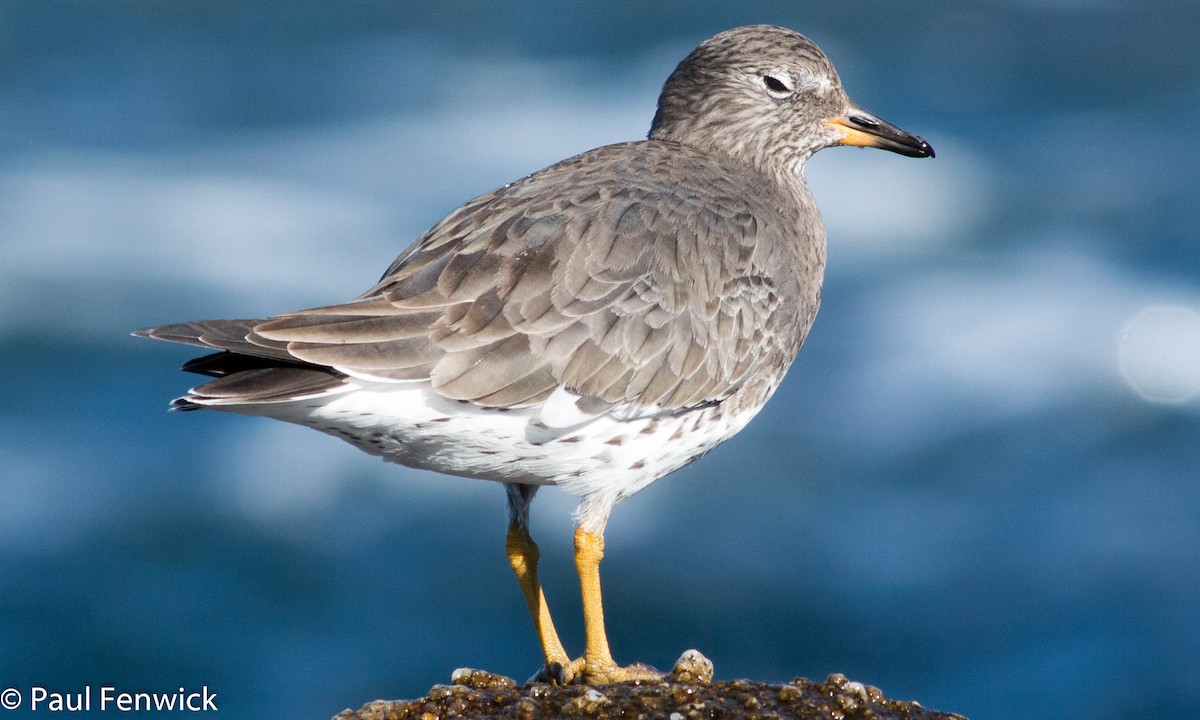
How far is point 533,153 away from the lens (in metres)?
20.0

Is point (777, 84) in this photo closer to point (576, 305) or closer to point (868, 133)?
point (868, 133)

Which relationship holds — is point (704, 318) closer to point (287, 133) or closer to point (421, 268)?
point (421, 268)

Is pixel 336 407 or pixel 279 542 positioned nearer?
pixel 336 407

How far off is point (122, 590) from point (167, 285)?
4566 millimetres

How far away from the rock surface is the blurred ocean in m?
8.10

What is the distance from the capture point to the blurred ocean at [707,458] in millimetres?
15047

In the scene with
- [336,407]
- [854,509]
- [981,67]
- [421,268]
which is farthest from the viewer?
[981,67]

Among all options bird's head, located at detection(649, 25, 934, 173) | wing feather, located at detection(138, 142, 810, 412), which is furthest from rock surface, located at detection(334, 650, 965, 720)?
bird's head, located at detection(649, 25, 934, 173)

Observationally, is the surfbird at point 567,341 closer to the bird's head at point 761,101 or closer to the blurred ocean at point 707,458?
the bird's head at point 761,101

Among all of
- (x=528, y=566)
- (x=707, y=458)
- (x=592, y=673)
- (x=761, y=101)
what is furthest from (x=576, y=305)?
(x=707, y=458)

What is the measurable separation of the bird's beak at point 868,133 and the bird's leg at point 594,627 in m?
2.86

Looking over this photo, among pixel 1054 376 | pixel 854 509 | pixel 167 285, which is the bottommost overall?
pixel 854 509

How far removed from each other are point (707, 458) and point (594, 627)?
33.5 ft

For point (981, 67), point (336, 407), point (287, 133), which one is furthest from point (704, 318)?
point (981, 67)
